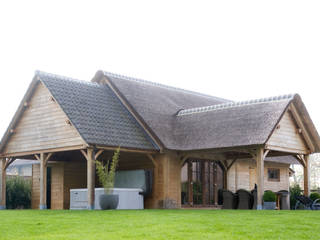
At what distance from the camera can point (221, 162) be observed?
2598 centimetres

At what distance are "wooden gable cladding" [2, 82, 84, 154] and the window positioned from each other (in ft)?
44.0

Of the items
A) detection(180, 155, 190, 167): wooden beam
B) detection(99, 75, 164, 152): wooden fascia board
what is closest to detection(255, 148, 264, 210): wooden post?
detection(180, 155, 190, 167): wooden beam

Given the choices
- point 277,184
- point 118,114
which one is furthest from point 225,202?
point 277,184

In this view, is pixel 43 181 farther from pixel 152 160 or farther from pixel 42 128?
pixel 152 160

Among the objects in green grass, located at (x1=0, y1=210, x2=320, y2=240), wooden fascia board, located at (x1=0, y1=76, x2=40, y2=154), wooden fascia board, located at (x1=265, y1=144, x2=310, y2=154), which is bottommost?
green grass, located at (x1=0, y1=210, x2=320, y2=240)

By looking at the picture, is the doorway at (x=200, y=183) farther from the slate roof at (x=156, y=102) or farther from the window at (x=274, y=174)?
the window at (x=274, y=174)

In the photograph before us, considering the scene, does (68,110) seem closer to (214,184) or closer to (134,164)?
(134,164)

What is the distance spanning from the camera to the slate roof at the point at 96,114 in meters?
20.8

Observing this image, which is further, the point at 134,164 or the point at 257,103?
the point at 134,164

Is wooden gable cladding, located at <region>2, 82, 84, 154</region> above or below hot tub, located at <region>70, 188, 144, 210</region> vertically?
above

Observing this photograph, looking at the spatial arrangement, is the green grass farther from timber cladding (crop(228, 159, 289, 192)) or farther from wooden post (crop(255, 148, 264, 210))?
timber cladding (crop(228, 159, 289, 192))

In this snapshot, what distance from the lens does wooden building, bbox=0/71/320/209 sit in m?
21.0

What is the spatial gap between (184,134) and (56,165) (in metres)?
6.47

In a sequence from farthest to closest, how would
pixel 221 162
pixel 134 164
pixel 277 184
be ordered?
pixel 277 184 → pixel 221 162 → pixel 134 164
